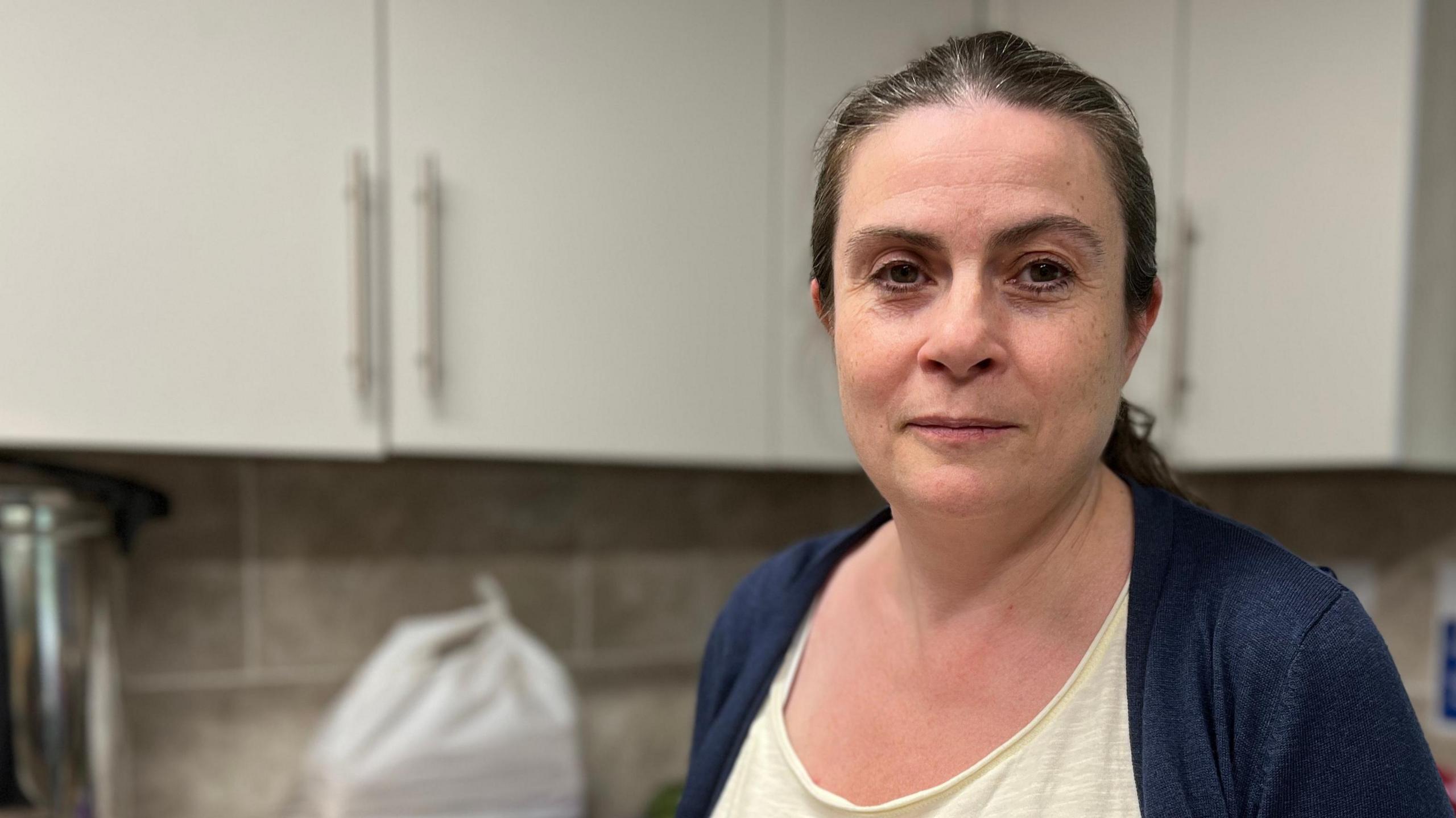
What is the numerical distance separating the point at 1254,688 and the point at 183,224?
115cm

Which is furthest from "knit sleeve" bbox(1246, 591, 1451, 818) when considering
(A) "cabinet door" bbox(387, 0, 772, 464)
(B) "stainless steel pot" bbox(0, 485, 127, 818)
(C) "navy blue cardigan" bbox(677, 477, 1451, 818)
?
(B) "stainless steel pot" bbox(0, 485, 127, 818)

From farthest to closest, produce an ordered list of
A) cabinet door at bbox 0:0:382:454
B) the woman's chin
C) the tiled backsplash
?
the tiled backsplash < cabinet door at bbox 0:0:382:454 < the woman's chin

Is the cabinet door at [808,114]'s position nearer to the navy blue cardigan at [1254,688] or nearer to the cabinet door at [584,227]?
the cabinet door at [584,227]

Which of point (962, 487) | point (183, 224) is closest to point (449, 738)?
point (183, 224)

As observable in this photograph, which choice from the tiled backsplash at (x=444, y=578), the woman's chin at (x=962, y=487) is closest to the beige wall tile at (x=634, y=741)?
the tiled backsplash at (x=444, y=578)

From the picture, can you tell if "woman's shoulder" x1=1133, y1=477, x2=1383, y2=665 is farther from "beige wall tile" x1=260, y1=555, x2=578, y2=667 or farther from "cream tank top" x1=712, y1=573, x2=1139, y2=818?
"beige wall tile" x1=260, y1=555, x2=578, y2=667

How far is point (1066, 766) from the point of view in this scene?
0.68 metres

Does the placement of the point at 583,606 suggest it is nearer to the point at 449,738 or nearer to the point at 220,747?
the point at 449,738

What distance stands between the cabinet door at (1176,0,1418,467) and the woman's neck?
63 cm

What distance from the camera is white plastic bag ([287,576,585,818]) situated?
4.79ft

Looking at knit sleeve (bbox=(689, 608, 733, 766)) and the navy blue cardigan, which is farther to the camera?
knit sleeve (bbox=(689, 608, 733, 766))

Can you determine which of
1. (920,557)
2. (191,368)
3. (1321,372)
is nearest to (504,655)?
(191,368)

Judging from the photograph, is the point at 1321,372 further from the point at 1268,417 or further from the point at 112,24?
the point at 112,24

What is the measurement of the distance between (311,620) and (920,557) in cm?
118
